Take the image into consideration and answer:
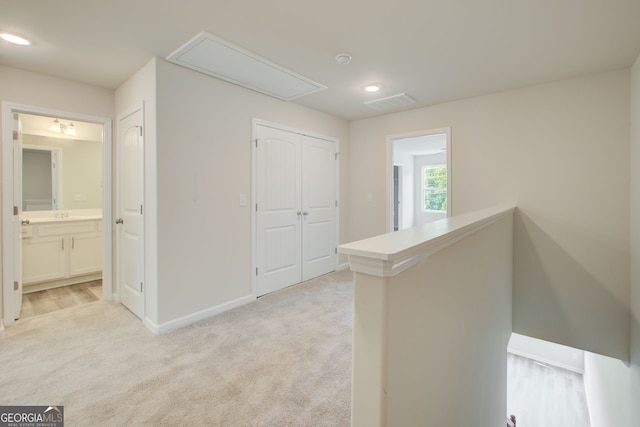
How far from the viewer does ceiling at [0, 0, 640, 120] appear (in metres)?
1.85

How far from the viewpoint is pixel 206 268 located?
2.81 meters

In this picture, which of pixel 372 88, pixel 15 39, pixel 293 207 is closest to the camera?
pixel 15 39

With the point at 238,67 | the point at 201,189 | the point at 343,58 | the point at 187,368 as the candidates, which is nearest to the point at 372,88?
the point at 343,58

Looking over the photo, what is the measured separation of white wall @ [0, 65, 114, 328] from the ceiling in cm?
10

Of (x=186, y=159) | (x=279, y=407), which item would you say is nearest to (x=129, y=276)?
(x=186, y=159)

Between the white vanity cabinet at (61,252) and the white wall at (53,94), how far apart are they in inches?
66.7

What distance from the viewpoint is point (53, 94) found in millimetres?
2805

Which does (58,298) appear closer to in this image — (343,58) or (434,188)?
(343,58)

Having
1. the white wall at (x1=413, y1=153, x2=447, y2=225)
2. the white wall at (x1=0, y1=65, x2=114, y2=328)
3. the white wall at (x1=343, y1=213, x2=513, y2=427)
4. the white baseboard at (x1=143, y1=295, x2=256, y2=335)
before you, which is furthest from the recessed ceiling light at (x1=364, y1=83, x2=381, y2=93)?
the white wall at (x1=413, y1=153, x2=447, y2=225)

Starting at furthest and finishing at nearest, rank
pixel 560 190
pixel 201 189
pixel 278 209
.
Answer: pixel 278 209
pixel 560 190
pixel 201 189

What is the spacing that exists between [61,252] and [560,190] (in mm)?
6102

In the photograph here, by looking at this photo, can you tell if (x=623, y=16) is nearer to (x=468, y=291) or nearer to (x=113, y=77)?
(x=468, y=291)

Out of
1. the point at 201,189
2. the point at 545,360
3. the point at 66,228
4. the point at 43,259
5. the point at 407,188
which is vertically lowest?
the point at 545,360

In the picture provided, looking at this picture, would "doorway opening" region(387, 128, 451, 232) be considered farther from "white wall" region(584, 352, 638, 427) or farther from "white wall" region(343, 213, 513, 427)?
"white wall" region(343, 213, 513, 427)
